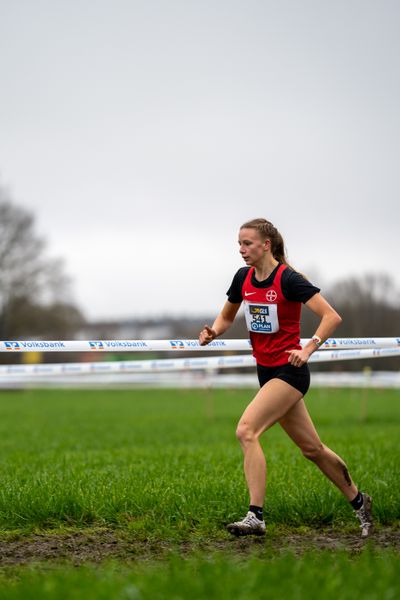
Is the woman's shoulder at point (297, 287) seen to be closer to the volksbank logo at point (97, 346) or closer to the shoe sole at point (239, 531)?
the shoe sole at point (239, 531)

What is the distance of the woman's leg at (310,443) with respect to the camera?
619 centimetres

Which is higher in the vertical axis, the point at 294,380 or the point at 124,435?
the point at 294,380

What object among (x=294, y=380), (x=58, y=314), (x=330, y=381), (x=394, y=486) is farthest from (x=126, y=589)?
(x=58, y=314)

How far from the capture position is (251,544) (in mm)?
5812

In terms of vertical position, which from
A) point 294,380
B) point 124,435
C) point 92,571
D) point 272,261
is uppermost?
point 272,261

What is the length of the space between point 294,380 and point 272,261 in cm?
87

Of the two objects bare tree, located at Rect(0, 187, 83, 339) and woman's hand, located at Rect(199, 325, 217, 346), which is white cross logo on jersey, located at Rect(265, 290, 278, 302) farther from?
bare tree, located at Rect(0, 187, 83, 339)

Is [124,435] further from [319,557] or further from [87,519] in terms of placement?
[319,557]

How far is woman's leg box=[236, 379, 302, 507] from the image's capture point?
5.95 meters

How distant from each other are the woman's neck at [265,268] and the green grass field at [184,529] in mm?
1851

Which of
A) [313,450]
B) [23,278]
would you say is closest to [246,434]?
[313,450]

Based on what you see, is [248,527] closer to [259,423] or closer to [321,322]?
[259,423]

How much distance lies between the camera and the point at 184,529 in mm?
6332

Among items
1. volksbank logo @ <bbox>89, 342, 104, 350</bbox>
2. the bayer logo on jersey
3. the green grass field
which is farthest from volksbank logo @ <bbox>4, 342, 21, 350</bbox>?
the bayer logo on jersey
